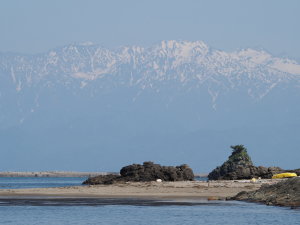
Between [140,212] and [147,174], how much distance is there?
55146 millimetres

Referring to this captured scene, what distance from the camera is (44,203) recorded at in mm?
67562

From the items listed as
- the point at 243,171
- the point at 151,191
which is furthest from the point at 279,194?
the point at 243,171

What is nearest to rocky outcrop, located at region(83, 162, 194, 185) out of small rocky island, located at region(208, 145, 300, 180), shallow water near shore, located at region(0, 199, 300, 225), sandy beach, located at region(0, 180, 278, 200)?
small rocky island, located at region(208, 145, 300, 180)

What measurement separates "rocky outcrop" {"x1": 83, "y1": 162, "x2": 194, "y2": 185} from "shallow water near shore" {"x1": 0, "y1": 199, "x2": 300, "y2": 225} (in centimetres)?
4414

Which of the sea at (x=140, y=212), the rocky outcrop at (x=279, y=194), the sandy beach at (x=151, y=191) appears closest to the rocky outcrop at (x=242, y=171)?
the sandy beach at (x=151, y=191)

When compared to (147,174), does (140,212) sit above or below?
below

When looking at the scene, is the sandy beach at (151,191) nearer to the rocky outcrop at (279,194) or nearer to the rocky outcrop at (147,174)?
the rocky outcrop at (279,194)

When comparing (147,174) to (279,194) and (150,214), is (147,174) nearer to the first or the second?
(279,194)

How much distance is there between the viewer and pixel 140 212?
58125mm

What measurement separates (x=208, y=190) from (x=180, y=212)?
26672 mm

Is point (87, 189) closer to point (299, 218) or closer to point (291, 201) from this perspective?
point (291, 201)

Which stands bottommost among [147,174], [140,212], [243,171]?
[140,212]

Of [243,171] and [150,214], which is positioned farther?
[243,171]

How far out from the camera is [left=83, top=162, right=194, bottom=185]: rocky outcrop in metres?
112
